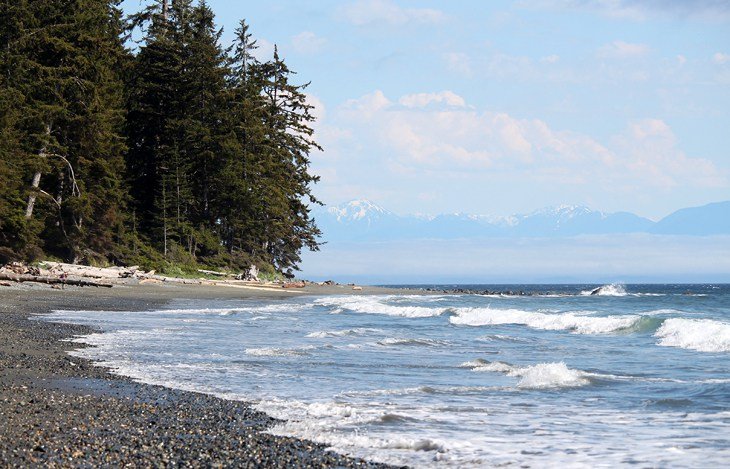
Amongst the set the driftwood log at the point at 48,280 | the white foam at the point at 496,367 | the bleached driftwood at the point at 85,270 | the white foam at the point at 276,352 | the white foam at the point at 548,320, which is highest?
the bleached driftwood at the point at 85,270

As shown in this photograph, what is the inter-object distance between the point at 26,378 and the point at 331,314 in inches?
901

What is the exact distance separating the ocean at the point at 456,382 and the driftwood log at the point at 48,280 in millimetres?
8189

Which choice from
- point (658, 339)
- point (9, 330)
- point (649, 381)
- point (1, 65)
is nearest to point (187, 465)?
point (649, 381)

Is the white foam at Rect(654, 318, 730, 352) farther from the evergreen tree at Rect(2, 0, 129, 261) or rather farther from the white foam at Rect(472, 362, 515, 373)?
the evergreen tree at Rect(2, 0, 129, 261)

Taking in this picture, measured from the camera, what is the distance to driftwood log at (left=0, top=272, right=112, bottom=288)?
33753 mm

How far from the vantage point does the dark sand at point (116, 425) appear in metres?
7.83

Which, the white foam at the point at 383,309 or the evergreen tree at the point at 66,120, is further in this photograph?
the evergreen tree at the point at 66,120

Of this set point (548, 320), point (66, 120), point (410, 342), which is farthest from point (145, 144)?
point (410, 342)

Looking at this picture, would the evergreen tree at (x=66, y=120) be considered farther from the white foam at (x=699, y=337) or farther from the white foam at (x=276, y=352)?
the white foam at (x=699, y=337)

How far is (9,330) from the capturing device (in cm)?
1897

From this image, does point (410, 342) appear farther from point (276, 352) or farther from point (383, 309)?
point (383, 309)

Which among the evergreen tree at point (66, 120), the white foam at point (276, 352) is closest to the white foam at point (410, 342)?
the white foam at point (276, 352)

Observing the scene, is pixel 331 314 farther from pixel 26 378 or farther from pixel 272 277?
Answer: pixel 272 277

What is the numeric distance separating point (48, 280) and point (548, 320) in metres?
21.2
